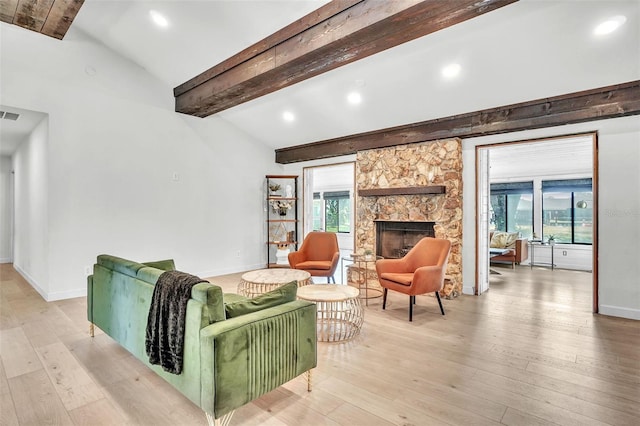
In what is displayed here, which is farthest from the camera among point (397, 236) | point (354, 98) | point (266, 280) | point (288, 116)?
point (288, 116)

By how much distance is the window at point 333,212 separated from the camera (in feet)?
33.8

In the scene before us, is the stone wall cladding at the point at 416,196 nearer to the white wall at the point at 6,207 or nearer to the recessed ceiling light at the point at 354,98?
the recessed ceiling light at the point at 354,98

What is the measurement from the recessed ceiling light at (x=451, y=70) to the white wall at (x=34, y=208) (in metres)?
5.28

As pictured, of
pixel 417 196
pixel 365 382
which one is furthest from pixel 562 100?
pixel 365 382

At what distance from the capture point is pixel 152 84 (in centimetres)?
538

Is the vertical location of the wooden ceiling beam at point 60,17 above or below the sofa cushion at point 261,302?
above

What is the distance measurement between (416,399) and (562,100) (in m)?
3.84

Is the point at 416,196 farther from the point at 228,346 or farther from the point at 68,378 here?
the point at 68,378

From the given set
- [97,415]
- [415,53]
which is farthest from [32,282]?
[415,53]

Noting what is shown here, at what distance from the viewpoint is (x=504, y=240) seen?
7410 mm

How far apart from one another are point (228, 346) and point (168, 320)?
21.2 inches

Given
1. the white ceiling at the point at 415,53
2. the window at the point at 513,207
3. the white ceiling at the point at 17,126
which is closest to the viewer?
the white ceiling at the point at 415,53

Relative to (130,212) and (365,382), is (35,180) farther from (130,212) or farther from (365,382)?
(365,382)

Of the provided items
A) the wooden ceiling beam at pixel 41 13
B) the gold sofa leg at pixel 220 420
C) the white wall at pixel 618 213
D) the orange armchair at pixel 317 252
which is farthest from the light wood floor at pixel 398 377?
the wooden ceiling beam at pixel 41 13
